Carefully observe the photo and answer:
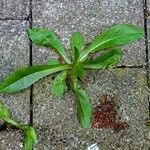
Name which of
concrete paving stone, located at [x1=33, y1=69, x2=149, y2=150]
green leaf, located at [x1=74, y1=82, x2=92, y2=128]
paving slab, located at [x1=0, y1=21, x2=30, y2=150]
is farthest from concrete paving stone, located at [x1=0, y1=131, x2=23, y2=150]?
green leaf, located at [x1=74, y1=82, x2=92, y2=128]

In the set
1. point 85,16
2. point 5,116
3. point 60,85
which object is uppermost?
point 85,16

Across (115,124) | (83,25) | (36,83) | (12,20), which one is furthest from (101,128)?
(12,20)

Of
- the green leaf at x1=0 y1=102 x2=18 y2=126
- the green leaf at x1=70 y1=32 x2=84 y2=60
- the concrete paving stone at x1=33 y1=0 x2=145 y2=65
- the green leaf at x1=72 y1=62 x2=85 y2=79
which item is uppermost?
the concrete paving stone at x1=33 y1=0 x2=145 y2=65

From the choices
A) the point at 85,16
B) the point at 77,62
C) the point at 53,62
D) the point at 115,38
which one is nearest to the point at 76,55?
the point at 77,62

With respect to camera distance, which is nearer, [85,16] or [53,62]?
[53,62]

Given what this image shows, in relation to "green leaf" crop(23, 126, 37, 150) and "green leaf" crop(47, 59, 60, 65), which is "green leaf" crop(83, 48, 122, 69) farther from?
"green leaf" crop(23, 126, 37, 150)

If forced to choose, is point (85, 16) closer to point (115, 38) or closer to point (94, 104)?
point (115, 38)

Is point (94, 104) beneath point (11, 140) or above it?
above
